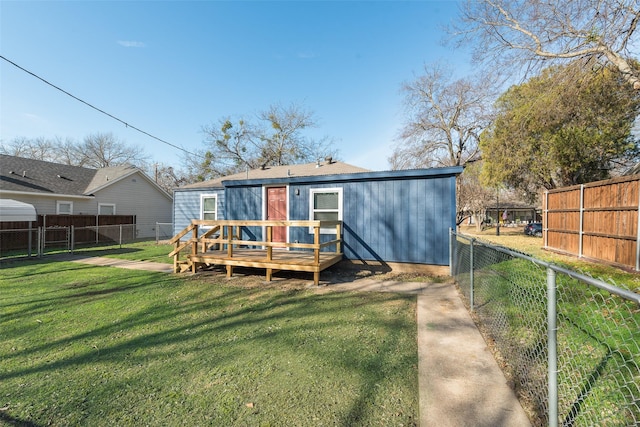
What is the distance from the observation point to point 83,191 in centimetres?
1595

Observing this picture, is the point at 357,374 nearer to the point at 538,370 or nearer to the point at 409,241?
the point at 538,370

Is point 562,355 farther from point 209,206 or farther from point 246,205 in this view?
point 209,206

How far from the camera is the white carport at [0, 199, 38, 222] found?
35.9 ft

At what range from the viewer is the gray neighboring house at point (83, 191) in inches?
544

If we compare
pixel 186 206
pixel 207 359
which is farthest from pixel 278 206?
pixel 186 206

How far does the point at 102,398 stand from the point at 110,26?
11423mm

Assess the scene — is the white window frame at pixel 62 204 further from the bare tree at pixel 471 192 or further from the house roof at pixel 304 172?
the bare tree at pixel 471 192

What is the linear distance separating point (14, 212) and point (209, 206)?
25.0 feet

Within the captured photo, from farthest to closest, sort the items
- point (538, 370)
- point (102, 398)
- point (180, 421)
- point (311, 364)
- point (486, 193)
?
point (486, 193) < point (311, 364) < point (538, 370) < point (102, 398) < point (180, 421)

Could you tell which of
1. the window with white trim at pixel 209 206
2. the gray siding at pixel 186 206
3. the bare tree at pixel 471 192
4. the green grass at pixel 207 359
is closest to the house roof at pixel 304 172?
the gray siding at pixel 186 206

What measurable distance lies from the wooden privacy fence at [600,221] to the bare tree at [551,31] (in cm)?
341

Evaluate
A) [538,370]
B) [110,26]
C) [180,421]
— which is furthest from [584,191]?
[110,26]

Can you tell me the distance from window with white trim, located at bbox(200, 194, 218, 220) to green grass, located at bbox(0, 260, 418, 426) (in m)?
7.18

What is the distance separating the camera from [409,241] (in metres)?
6.85
